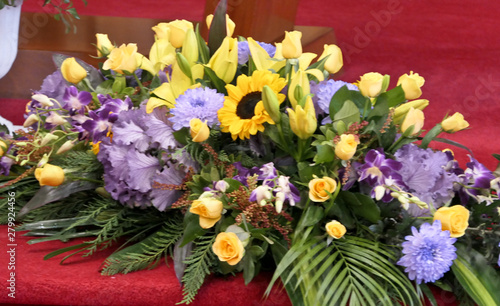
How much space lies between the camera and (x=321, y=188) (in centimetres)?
68

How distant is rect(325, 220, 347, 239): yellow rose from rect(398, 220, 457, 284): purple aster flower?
0.07 metres

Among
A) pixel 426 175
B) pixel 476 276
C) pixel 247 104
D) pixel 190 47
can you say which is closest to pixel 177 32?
pixel 190 47

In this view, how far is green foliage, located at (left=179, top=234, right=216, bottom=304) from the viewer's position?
2.30 feet

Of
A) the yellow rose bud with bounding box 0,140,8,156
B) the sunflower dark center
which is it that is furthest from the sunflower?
the yellow rose bud with bounding box 0,140,8,156

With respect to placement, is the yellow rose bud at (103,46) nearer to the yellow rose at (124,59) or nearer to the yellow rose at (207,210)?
the yellow rose at (124,59)

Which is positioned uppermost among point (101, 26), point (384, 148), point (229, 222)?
point (384, 148)

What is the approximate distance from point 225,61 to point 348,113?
0.18m

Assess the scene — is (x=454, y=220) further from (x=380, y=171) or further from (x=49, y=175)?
(x=49, y=175)

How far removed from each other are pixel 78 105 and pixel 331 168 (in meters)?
0.38

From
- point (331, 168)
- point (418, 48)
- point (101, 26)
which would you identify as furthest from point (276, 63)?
point (101, 26)

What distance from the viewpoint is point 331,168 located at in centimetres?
73

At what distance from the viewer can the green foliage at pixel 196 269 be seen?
700mm

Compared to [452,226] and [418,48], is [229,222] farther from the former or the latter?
[418,48]

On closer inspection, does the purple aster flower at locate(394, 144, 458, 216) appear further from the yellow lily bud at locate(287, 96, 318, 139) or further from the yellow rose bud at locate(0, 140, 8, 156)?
the yellow rose bud at locate(0, 140, 8, 156)
